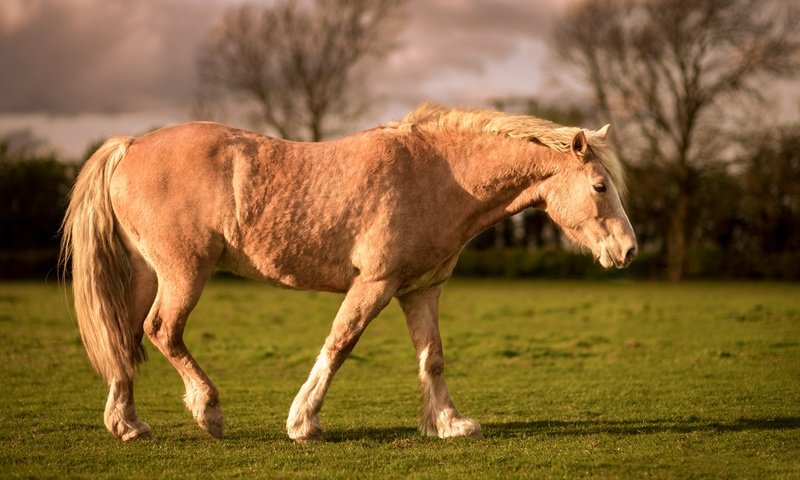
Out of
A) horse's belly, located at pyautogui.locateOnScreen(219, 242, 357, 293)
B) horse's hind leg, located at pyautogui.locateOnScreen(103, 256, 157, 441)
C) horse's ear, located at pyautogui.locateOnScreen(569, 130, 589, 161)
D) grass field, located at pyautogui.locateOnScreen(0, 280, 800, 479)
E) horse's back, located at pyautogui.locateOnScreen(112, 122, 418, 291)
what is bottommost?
grass field, located at pyautogui.locateOnScreen(0, 280, 800, 479)

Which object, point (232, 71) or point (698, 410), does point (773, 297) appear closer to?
point (698, 410)

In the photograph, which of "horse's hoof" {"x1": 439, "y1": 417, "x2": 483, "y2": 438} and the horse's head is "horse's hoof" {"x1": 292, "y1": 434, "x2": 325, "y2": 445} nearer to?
"horse's hoof" {"x1": 439, "y1": 417, "x2": 483, "y2": 438}

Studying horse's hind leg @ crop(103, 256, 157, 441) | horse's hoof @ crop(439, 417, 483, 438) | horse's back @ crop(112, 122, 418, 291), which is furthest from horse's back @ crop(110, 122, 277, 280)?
horse's hoof @ crop(439, 417, 483, 438)

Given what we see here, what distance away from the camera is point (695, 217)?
44.8m

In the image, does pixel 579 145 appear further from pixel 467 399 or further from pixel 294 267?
pixel 467 399

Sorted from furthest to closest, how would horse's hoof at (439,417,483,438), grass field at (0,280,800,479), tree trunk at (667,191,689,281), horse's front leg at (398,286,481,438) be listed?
tree trunk at (667,191,689,281), horse's front leg at (398,286,481,438), horse's hoof at (439,417,483,438), grass field at (0,280,800,479)

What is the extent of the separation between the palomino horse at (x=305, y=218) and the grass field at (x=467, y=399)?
659 millimetres

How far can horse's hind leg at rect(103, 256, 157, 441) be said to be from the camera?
268 inches

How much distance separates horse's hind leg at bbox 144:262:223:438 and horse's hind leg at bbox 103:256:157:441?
15.2 inches

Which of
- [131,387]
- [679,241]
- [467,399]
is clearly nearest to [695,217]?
[679,241]

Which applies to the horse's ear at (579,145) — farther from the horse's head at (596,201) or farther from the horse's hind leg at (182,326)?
the horse's hind leg at (182,326)

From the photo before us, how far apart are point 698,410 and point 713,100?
37.2m

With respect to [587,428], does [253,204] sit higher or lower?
higher

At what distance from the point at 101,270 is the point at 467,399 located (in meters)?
4.47
